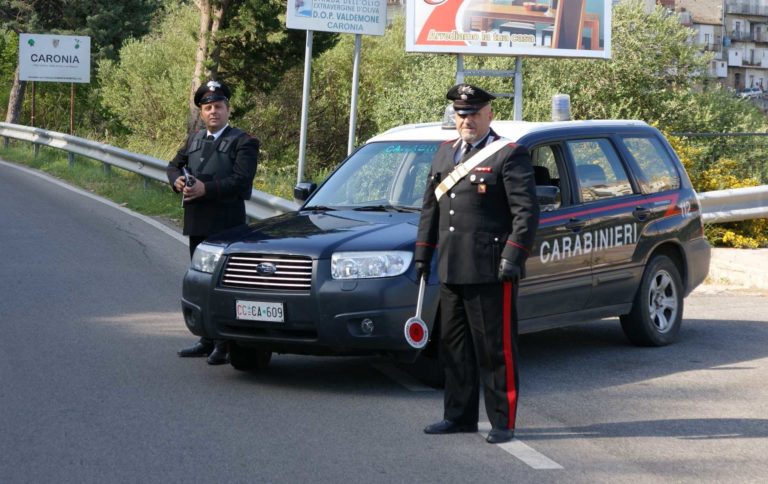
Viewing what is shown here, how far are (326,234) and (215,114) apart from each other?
1491 mm

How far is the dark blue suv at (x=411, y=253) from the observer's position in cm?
758

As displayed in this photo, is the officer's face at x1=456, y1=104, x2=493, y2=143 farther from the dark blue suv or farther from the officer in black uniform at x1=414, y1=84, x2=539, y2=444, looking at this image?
the dark blue suv

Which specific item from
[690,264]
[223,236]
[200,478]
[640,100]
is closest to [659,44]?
[640,100]

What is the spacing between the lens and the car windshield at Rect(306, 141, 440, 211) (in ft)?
28.4

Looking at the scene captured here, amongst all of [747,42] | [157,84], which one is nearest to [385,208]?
[157,84]

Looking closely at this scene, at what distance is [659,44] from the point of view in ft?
121

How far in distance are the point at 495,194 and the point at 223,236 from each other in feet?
7.60

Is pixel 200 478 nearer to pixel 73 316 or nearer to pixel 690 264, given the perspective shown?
pixel 73 316

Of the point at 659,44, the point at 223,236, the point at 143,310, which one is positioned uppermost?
the point at 659,44

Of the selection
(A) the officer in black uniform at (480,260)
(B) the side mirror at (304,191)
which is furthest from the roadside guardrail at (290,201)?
(A) the officer in black uniform at (480,260)

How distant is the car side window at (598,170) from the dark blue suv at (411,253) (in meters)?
0.01

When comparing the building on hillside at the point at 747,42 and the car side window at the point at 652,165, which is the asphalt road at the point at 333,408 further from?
the building on hillside at the point at 747,42

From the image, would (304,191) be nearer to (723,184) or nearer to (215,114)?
(215,114)

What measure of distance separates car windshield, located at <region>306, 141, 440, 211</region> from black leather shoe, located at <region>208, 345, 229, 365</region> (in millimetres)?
1199
